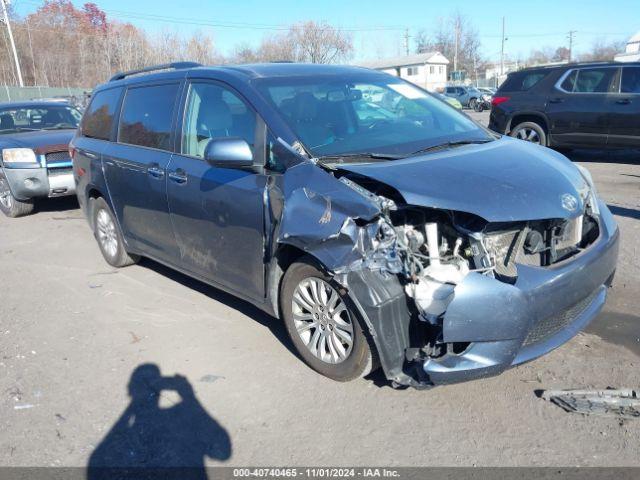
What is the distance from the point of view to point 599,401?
124 inches

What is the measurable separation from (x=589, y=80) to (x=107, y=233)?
886 cm

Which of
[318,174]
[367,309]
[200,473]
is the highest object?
[318,174]

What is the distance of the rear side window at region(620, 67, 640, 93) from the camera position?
9.84 m

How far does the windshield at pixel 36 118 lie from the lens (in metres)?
9.70

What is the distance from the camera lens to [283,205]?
11.5 ft

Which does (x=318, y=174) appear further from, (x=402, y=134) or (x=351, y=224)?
(x=402, y=134)

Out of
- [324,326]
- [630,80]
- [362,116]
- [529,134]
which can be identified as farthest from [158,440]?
[630,80]

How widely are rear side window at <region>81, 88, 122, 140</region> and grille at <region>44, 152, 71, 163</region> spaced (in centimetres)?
246

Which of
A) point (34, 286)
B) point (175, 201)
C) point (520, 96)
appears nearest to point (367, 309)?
point (175, 201)

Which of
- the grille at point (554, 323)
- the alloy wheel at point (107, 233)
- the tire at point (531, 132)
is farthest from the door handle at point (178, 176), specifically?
the tire at point (531, 132)

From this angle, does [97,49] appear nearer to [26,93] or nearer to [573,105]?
[26,93]

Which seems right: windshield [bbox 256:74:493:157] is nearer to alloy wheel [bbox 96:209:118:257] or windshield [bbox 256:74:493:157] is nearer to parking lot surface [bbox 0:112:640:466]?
parking lot surface [bbox 0:112:640:466]

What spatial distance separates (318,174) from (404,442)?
5.20 feet

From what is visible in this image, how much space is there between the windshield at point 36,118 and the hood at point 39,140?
532 millimetres
